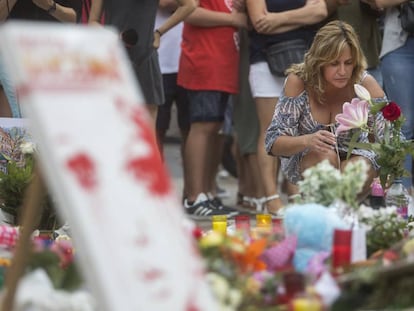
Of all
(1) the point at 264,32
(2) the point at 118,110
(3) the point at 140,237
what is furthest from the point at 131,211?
(1) the point at 264,32

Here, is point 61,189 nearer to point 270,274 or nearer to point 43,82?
point 43,82

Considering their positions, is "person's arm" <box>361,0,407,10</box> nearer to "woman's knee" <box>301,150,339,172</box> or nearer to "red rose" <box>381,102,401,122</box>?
"woman's knee" <box>301,150,339,172</box>

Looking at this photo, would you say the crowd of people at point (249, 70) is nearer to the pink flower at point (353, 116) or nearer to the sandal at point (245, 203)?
the sandal at point (245, 203)

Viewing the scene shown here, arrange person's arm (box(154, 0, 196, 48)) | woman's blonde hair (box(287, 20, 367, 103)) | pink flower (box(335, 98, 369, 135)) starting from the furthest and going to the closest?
person's arm (box(154, 0, 196, 48)) → woman's blonde hair (box(287, 20, 367, 103)) → pink flower (box(335, 98, 369, 135))

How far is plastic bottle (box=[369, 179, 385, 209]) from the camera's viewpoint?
5.55 m

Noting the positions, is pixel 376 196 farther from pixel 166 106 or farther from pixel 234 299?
pixel 166 106

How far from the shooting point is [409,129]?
25.7 feet

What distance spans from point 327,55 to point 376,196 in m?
1.03

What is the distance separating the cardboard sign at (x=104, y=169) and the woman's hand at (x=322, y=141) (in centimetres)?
302

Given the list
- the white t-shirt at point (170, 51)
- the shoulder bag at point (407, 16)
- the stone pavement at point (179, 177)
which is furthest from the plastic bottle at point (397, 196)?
the stone pavement at point (179, 177)

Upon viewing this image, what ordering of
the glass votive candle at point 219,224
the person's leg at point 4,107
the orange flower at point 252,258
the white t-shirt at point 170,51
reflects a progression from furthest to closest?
1. the white t-shirt at point 170,51
2. the person's leg at point 4,107
3. the glass votive candle at point 219,224
4. the orange flower at point 252,258

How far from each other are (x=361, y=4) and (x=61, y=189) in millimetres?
5147

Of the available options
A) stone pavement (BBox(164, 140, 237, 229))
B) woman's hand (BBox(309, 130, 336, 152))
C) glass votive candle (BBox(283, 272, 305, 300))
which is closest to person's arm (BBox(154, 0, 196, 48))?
stone pavement (BBox(164, 140, 237, 229))

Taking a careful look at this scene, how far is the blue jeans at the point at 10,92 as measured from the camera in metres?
7.09
